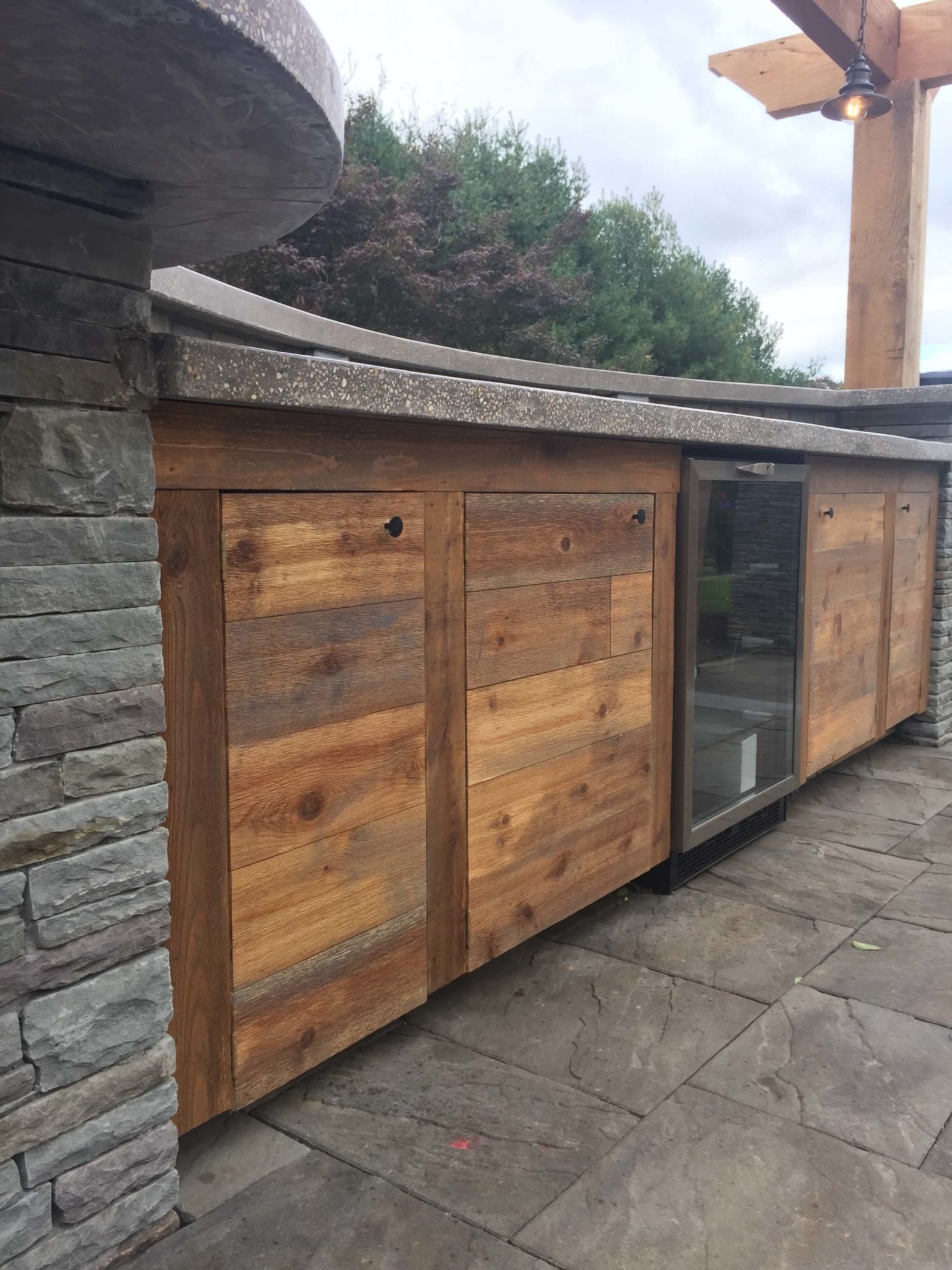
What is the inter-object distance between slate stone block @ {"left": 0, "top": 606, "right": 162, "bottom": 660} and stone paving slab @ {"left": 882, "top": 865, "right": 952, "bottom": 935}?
3.01m

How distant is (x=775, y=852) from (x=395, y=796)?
7.81 ft

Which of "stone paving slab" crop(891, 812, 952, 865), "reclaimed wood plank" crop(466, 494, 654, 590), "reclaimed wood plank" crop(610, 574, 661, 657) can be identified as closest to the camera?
"reclaimed wood plank" crop(466, 494, 654, 590)

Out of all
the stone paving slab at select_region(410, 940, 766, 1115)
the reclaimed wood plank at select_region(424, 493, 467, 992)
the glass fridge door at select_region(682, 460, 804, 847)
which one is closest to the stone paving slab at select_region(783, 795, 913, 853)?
the glass fridge door at select_region(682, 460, 804, 847)

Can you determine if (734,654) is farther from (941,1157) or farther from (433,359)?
(941,1157)

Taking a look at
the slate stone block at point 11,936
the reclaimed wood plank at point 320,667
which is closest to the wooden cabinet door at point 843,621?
the reclaimed wood plank at point 320,667

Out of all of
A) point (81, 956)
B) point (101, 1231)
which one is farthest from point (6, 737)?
point (101, 1231)

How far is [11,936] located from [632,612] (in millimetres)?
2383

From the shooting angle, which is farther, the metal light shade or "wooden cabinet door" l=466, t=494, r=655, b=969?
the metal light shade

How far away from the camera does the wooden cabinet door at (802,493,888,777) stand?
4922 millimetres

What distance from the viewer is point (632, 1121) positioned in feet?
8.35

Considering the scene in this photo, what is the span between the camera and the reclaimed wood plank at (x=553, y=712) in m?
3.06

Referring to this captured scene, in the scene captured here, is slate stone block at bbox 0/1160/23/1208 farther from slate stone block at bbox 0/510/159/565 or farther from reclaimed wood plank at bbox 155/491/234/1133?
slate stone block at bbox 0/510/159/565

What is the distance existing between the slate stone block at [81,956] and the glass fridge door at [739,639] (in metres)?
2.40

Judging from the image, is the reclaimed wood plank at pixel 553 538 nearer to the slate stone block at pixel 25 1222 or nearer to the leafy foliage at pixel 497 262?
the slate stone block at pixel 25 1222
